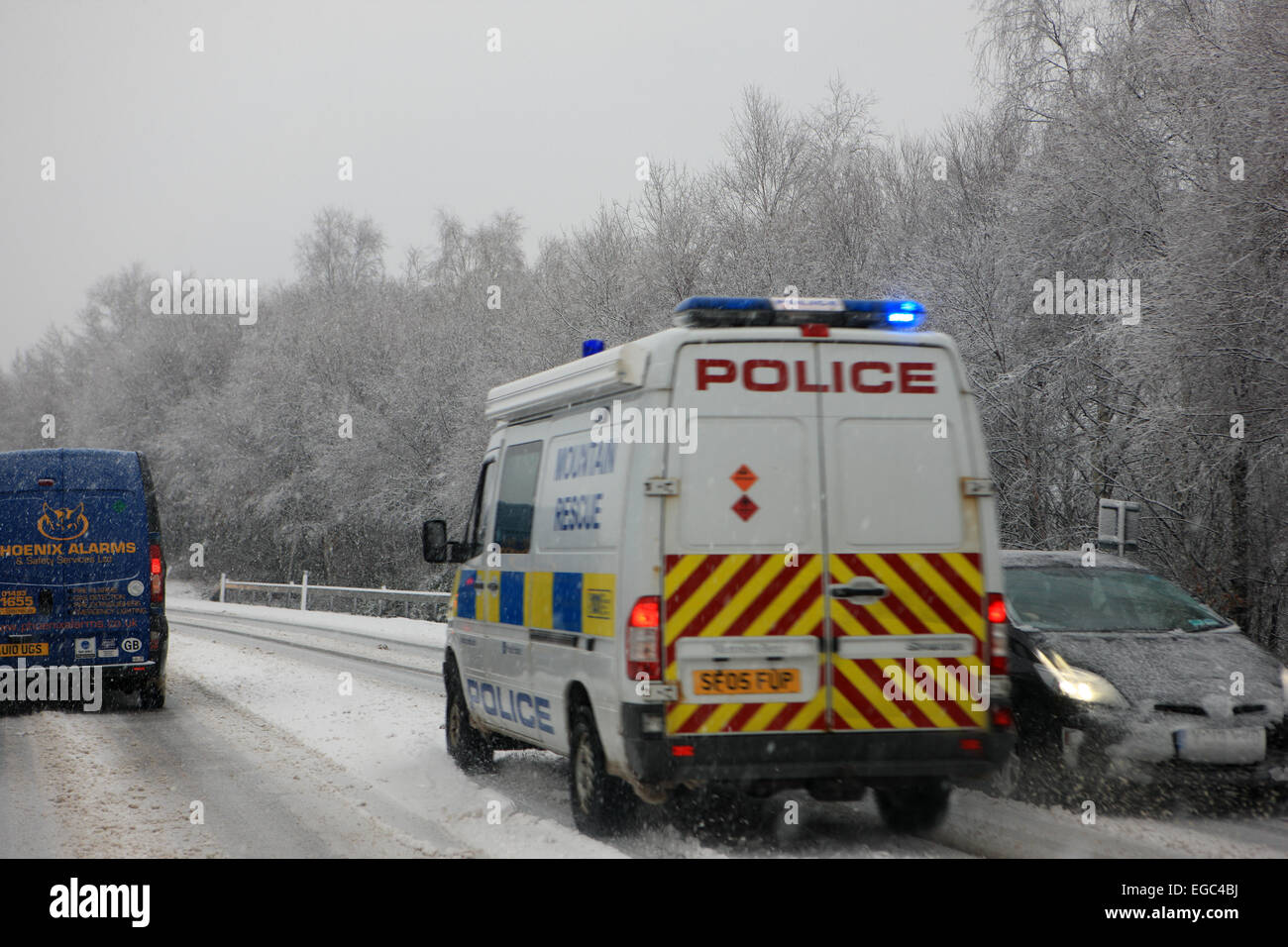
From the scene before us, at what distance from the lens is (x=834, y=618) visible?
6.17 m

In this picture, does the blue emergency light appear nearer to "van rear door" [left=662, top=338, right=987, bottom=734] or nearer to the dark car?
Answer: "van rear door" [left=662, top=338, right=987, bottom=734]

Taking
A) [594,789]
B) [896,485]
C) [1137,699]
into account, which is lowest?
[594,789]

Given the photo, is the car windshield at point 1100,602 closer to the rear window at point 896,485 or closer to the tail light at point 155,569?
the rear window at point 896,485

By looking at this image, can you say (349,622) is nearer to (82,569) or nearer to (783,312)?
(82,569)

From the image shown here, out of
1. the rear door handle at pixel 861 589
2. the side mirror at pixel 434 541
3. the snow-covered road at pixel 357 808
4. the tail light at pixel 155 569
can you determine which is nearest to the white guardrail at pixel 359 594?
the tail light at pixel 155 569

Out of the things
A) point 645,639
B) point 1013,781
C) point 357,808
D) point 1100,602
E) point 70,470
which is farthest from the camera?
point 70,470

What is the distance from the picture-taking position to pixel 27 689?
12609mm

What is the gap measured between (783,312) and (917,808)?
2.74 metres

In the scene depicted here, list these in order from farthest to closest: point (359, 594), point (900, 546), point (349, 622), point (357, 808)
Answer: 1. point (359, 594)
2. point (349, 622)
3. point (357, 808)
4. point (900, 546)

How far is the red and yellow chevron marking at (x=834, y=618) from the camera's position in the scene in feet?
19.9

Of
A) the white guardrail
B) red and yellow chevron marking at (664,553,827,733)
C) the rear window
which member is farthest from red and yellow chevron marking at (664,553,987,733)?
the white guardrail

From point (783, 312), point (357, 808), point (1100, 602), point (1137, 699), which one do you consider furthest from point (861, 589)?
point (357, 808)

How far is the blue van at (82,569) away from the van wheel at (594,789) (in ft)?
23.5
